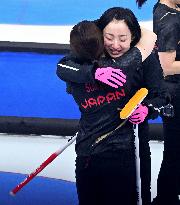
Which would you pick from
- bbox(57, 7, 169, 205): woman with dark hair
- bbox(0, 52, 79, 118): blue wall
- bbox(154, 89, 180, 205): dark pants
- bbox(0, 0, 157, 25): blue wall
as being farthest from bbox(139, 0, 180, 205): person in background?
bbox(0, 0, 157, 25): blue wall

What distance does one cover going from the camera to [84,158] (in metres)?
1.61

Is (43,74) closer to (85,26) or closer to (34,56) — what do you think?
(34,56)

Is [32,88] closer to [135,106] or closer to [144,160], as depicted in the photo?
[144,160]

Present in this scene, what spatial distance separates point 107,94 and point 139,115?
0.13 meters

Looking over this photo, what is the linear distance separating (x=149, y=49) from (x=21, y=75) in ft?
7.38

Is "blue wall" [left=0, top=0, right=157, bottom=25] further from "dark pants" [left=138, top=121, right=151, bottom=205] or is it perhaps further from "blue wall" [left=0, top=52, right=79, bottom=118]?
"dark pants" [left=138, top=121, right=151, bottom=205]

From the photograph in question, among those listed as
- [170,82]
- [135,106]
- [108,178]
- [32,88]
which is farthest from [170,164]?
[32,88]

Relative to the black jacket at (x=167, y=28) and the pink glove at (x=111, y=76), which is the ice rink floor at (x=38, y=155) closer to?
the black jacket at (x=167, y=28)

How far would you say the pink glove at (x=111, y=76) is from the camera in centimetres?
145

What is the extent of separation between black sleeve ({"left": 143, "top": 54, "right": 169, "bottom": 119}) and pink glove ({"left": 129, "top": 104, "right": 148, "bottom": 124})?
34mm

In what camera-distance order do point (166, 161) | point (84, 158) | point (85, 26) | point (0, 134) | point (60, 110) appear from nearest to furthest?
point (85, 26) → point (84, 158) → point (166, 161) → point (0, 134) → point (60, 110)

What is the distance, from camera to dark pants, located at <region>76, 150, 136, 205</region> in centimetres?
158

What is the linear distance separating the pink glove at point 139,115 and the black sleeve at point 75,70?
0.20 metres

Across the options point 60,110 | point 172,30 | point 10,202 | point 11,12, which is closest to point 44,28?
point 11,12
